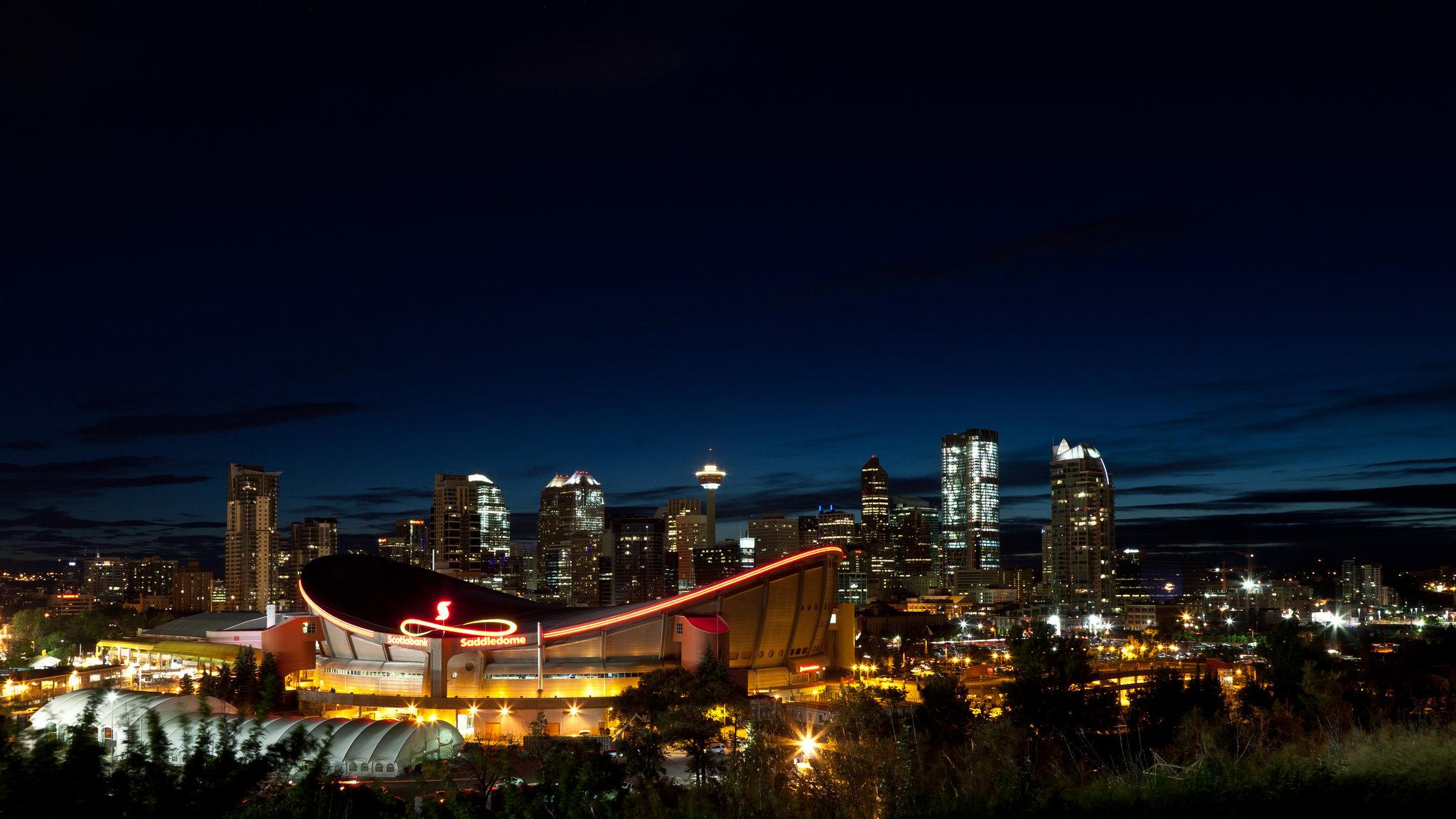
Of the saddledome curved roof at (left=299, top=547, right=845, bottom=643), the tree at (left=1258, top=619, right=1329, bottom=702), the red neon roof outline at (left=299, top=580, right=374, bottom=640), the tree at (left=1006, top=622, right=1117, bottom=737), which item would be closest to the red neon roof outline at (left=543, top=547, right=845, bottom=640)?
the saddledome curved roof at (left=299, top=547, right=845, bottom=643)

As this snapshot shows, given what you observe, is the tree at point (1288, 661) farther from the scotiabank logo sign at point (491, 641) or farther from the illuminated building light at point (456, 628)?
the illuminated building light at point (456, 628)

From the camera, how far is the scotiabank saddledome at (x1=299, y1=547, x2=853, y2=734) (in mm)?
59250

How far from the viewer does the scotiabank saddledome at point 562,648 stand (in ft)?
194

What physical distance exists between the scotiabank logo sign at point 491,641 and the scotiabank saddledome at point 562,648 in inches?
2.8

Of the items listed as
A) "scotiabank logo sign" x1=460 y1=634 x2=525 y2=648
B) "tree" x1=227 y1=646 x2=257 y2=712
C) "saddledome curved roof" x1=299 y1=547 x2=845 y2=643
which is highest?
"saddledome curved roof" x1=299 y1=547 x2=845 y2=643

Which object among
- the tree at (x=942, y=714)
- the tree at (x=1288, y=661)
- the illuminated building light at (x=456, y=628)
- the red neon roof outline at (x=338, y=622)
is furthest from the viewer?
the red neon roof outline at (x=338, y=622)

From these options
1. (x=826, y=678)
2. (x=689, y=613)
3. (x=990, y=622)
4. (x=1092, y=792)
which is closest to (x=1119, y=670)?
(x=826, y=678)

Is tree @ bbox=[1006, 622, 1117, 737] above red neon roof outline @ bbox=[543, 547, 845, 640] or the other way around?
the other way around

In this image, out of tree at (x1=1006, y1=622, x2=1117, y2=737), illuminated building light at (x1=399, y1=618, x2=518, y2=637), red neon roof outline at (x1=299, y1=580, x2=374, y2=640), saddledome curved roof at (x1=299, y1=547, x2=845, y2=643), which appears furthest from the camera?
red neon roof outline at (x1=299, y1=580, x2=374, y2=640)

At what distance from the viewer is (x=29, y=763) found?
9.03 meters

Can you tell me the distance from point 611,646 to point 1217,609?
146 meters

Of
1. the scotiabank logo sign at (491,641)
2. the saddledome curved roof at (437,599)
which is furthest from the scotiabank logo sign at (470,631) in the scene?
the saddledome curved roof at (437,599)

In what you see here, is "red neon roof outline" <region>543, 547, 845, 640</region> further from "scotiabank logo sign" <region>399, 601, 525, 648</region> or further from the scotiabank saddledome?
"scotiabank logo sign" <region>399, 601, 525, 648</region>

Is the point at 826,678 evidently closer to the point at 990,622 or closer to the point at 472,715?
the point at 472,715
